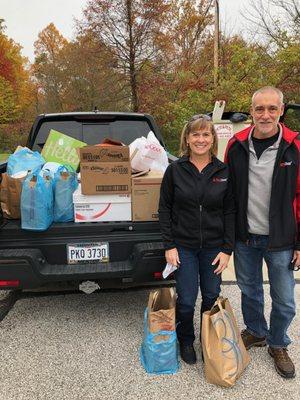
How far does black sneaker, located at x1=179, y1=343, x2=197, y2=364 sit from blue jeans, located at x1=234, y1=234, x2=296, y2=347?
52cm

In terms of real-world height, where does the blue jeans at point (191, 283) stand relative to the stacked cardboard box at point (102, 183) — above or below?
below

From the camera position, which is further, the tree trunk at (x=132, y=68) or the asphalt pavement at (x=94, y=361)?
the tree trunk at (x=132, y=68)

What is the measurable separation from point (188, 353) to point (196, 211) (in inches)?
42.7

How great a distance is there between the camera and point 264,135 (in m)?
2.53

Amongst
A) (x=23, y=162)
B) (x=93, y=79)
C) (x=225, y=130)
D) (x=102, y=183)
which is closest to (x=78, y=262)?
→ (x=102, y=183)

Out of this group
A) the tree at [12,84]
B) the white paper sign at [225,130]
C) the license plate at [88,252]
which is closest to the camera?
the license plate at [88,252]

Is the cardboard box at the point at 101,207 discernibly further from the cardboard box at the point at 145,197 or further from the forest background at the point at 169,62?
the forest background at the point at 169,62

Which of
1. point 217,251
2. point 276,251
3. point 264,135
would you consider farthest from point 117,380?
point 264,135

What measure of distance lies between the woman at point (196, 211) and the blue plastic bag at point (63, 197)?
785 mm

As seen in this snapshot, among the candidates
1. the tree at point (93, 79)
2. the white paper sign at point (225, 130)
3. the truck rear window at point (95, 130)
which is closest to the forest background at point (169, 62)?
the tree at point (93, 79)

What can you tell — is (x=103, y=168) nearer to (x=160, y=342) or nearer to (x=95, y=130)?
(x=95, y=130)

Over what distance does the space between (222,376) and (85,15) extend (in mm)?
18899

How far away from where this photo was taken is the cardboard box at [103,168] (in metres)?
2.96

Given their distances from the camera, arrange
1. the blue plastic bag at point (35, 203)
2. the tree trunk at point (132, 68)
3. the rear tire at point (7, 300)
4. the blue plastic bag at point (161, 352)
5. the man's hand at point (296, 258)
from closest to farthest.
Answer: the man's hand at point (296, 258) < the blue plastic bag at point (161, 352) < the blue plastic bag at point (35, 203) < the rear tire at point (7, 300) < the tree trunk at point (132, 68)
